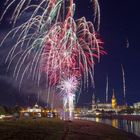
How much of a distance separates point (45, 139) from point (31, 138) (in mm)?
1244

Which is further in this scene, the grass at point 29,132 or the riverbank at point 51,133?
the riverbank at point 51,133

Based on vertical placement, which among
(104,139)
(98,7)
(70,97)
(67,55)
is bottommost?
(104,139)

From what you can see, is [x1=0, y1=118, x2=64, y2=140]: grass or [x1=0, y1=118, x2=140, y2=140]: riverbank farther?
[x1=0, y1=118, x2=140, y2=140]: riverbank

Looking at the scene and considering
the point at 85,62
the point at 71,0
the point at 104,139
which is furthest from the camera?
the point at 85,62

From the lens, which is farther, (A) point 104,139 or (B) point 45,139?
(A) point 104,139

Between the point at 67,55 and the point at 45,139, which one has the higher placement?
the point at 67,55

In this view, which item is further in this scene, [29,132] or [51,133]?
[51,133]

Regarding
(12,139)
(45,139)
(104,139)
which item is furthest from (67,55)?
(12,139)

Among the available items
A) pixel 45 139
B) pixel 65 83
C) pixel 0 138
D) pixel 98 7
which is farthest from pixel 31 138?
pixel 65 83

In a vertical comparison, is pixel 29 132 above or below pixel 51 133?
above

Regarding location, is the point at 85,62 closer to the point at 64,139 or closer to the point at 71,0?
the point at 71,0

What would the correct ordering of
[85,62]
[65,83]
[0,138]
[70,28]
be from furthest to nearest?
[65,83]
[85,62]
[70,28]
[0,138]

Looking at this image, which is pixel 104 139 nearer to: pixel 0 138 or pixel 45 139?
pixel 45 139

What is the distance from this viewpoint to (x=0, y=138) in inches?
989
